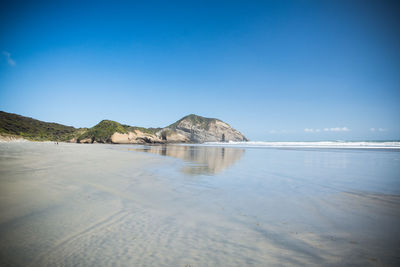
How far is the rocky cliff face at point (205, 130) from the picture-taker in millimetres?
133212

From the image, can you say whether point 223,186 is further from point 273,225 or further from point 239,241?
point 239,241

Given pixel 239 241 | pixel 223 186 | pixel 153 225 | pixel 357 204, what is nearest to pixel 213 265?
pixel 239 241

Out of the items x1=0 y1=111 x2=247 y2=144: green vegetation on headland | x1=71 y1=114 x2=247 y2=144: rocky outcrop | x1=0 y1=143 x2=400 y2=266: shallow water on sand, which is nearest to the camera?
x1=0 y1=143 x2=400 y2=266: shallow water on sand

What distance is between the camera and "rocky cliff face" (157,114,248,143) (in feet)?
437

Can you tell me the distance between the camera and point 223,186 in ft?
25.5

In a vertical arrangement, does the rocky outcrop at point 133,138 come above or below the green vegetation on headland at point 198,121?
below

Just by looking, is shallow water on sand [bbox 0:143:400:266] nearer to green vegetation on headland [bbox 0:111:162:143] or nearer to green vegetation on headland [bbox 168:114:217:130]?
green vegetation on headland [bbox 0:111:162:143]

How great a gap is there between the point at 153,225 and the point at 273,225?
268cm

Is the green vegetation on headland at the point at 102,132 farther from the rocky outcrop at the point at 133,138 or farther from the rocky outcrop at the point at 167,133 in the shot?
the rocky outcrop at the point at 133,138

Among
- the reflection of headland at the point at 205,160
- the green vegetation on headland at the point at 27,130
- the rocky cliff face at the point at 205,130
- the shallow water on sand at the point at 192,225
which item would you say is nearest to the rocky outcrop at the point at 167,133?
the rocky cliff face at the point at 205,130

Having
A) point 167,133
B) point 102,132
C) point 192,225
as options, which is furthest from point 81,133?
point 192,225

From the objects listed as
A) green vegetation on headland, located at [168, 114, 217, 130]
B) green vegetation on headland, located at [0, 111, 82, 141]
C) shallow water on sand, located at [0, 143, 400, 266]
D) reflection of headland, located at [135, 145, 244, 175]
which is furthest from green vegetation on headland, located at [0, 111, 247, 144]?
green vegetation on headland, located at [168, 114, 217, 130]

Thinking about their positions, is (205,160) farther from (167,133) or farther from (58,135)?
Answer: (58,135)

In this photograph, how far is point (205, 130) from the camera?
138 meters
